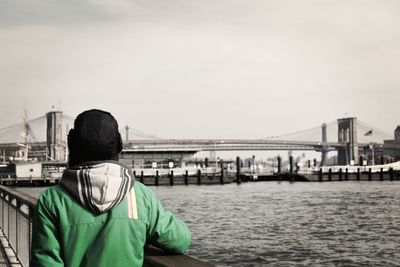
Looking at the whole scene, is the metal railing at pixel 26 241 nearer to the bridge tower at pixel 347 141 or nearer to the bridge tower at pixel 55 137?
the bridge tower at pixel 347 141

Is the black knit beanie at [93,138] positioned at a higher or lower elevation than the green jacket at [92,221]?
higher

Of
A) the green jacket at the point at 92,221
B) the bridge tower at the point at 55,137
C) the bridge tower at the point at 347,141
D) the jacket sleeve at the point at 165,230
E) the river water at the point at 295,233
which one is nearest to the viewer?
the green jacket at the point at 92,221

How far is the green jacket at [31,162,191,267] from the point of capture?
230 cm

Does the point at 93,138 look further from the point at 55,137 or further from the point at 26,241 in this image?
the point at 55,137

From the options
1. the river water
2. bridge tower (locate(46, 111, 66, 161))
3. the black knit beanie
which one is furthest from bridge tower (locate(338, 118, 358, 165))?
the black knit beanie

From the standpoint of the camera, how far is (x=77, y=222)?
231 cm

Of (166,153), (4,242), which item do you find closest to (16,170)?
(166,153)

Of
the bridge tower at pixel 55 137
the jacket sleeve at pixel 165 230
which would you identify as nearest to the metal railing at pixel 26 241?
the jacket sleeve at pixel 165 230

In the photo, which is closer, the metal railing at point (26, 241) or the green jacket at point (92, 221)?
the green jacket at point (92, 221)

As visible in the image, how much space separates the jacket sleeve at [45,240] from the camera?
230 cm

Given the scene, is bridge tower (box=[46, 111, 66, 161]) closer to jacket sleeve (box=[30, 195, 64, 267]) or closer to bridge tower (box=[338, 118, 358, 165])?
bridge tower (box=[338, 118, 358, 165])

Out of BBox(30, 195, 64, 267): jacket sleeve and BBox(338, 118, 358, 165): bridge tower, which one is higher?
BBox(338, 118, 358, 165): bridge tower

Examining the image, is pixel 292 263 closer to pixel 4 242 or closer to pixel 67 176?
pixel 4 242

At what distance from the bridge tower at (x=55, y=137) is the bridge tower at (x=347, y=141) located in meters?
78.7
